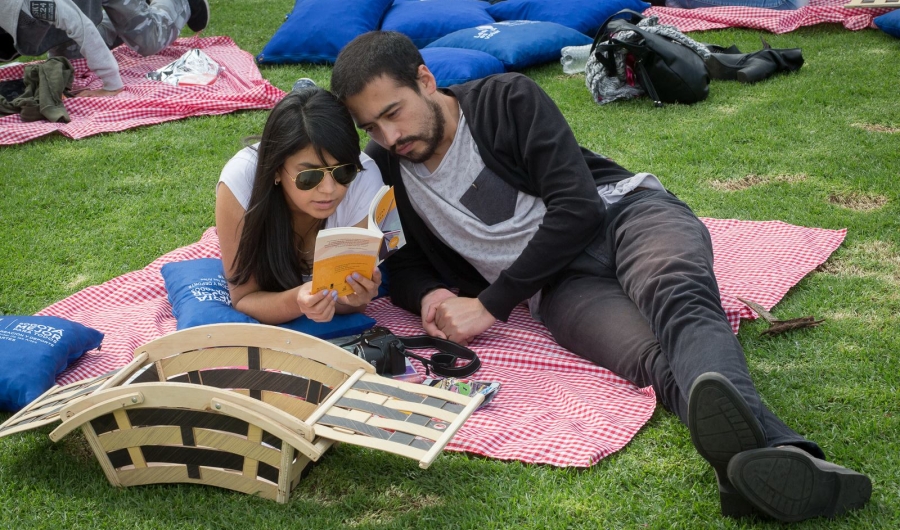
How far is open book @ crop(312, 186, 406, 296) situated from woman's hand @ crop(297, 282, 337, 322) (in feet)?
0.08

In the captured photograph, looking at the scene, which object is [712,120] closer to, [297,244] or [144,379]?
[297,244]

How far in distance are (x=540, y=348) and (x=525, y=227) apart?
18.5 inches

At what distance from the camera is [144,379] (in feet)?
8.85

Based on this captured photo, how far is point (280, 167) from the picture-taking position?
3100 millimetres

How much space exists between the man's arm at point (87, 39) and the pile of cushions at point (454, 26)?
144 cm

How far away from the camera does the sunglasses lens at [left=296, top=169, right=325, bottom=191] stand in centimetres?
301

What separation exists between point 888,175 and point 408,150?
2870mm

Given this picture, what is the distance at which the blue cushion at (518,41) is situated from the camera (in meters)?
6.99

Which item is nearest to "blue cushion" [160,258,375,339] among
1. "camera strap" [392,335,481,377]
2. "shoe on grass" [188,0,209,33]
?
"camera strap" [392,335,481,377]

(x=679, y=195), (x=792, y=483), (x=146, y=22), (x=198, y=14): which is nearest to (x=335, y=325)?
(x=792, y=483)

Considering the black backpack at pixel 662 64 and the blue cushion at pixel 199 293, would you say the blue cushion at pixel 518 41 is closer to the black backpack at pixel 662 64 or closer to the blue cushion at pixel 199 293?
the black backpack at pixel 662 64

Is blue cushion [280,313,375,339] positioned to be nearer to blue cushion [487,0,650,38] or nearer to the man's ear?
the man's ear

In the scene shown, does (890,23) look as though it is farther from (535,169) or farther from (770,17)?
(535,169)

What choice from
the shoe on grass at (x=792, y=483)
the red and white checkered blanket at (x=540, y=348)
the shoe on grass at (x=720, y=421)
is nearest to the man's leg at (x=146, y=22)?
the red and white checkered blanket at (x=540, y=348)
